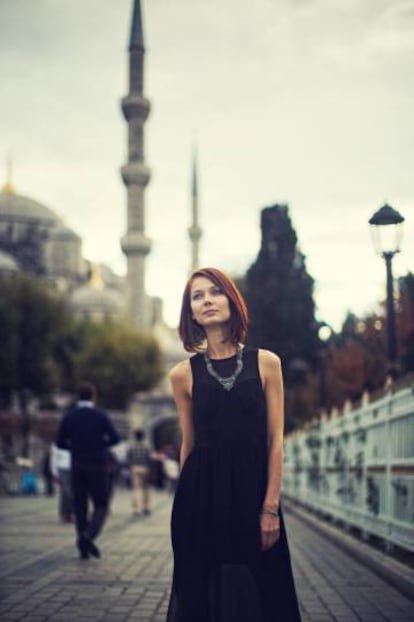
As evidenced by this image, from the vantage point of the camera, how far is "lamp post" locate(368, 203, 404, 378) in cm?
1065

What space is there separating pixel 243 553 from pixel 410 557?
15.2 feet

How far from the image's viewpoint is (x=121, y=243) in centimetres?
6694

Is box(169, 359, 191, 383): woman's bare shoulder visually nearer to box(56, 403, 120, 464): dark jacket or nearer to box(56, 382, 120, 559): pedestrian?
box(56, 382, 120, 559): pedestrian

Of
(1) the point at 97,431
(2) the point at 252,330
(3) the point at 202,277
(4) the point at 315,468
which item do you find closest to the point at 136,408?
(2) the point at 252,330

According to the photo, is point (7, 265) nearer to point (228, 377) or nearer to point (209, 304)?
point (209, 304)

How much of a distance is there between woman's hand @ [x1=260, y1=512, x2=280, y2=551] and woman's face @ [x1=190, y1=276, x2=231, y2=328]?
78 cm

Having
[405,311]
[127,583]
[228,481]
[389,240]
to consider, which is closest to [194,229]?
[405,311]

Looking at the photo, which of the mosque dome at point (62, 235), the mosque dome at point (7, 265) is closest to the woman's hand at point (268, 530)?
the mosque dome at point (7, 265)

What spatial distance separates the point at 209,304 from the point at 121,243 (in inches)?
2490

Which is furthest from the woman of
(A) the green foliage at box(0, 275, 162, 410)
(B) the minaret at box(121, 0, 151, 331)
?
(B) the minaret at box(121, 0, 151, 331)

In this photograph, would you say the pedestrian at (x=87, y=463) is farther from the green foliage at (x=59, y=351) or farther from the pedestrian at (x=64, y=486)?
the green foliage at (x=59, y=351)

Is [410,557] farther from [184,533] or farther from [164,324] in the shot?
[164,324]

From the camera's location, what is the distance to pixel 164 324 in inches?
4156

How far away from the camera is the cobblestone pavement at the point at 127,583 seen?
6199 mm
